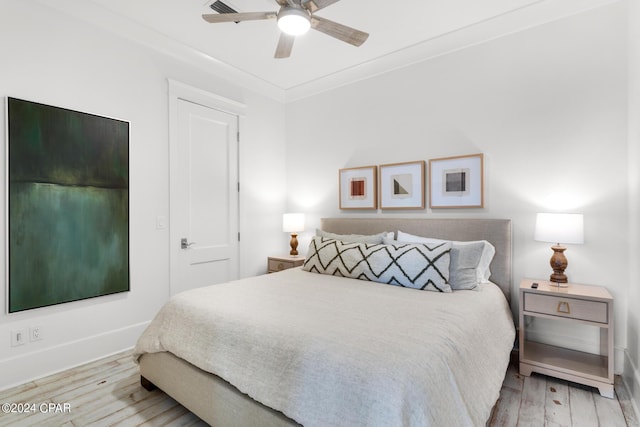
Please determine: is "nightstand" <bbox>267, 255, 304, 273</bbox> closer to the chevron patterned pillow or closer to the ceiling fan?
the chevron patterned pillow

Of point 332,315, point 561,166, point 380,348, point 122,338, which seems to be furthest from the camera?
point 122,338

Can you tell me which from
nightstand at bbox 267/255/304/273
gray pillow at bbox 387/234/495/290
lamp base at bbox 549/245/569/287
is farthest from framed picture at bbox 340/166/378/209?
lamp base at bbox 549/245/569/287

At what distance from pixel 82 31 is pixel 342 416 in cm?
320

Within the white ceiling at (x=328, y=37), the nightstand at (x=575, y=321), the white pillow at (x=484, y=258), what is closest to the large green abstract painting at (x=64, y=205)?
the white ceiling at (x=328, y=37)

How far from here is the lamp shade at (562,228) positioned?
216 cm

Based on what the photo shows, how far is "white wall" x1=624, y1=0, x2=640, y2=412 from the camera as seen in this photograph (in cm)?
200

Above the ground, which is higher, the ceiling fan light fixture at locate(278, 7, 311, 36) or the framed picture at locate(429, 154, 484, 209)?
the ceiling fan light fixture at locate(278, 7, 311, 36)

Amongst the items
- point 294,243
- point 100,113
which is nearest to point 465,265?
point 294,243

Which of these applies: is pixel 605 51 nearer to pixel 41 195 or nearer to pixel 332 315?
pixel 332 315

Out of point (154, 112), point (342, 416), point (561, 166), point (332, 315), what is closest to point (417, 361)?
point (342, 416)

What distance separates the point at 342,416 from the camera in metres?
1.14

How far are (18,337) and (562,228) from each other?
3819 millimetres

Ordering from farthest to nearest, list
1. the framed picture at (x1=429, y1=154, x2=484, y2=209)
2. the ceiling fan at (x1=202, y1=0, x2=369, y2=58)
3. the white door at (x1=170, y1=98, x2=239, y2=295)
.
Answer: the white door at (x1=170, y1=98, x2=239, y2=295), the framed picture at (x1=429, y1=154, x2=484, y2=209), the ceiling fan at (x1=202, y1=0, x2=369, y2=58)

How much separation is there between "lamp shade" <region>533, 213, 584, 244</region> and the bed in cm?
54
